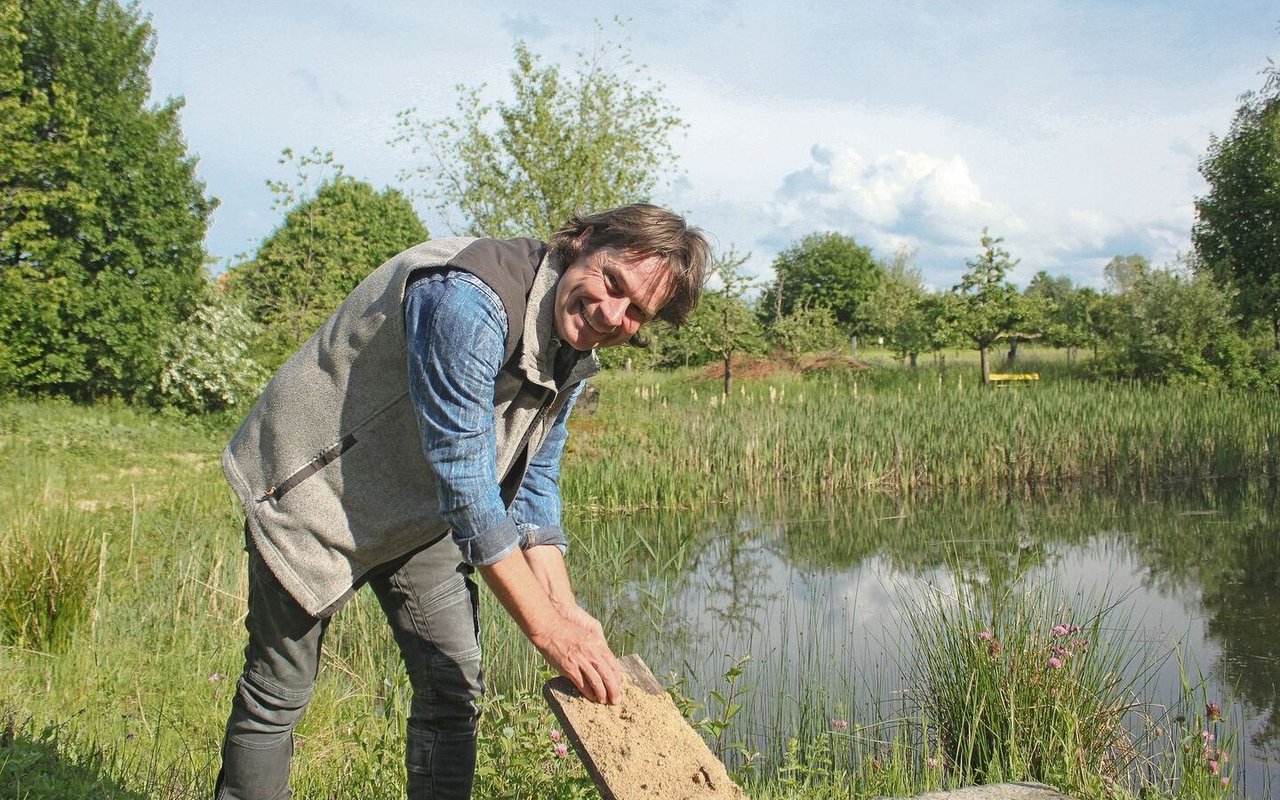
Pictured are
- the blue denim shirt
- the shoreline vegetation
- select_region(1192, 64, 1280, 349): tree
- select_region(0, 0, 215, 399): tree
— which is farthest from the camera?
select_region(1192, 64, 1280, 349): tree

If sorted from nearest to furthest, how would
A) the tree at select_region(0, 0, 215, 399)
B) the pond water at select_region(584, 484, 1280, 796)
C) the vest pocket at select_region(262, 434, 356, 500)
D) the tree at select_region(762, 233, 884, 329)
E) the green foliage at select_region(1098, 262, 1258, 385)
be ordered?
the vest pocket at select_region(262, 434, 356, 500), the pond water at select_region(584, 484, 1280, 796), the tree at select_region(0, 0, 215, 399), the green foliage at select_region(1098, 262, 1258, 385), the tree at select_region(762, 233, 884, 329)

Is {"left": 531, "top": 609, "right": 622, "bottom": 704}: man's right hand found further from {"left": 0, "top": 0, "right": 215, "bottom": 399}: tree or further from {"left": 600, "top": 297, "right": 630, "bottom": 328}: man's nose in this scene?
{"left": 0, "top": 0, "right": 215, "bottom": 399}: tree

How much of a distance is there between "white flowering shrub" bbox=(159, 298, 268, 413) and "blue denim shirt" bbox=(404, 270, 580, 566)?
1289cm

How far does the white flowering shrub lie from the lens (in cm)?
1403

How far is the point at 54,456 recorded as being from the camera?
32.5ft

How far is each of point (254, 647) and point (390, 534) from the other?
396mm

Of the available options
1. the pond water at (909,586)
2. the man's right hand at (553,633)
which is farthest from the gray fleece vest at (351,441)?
the pond water at (909,586)

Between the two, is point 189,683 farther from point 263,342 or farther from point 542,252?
point 263,342

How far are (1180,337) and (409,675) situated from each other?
20.0m

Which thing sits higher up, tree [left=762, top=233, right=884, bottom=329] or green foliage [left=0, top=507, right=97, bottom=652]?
tree [left=762, top=233, right=884, bottom=329]

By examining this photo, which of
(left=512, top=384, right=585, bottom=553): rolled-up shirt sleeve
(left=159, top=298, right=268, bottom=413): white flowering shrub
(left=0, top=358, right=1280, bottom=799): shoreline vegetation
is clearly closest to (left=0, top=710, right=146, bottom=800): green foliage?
(left=0, top=358, right=1280, bottom=799): shoreline vegetation

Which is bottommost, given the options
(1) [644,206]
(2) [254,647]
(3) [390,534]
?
(2) [254,647]

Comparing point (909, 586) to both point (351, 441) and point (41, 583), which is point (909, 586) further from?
point (351, 441)

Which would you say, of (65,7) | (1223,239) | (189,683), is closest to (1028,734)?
(189,683)
